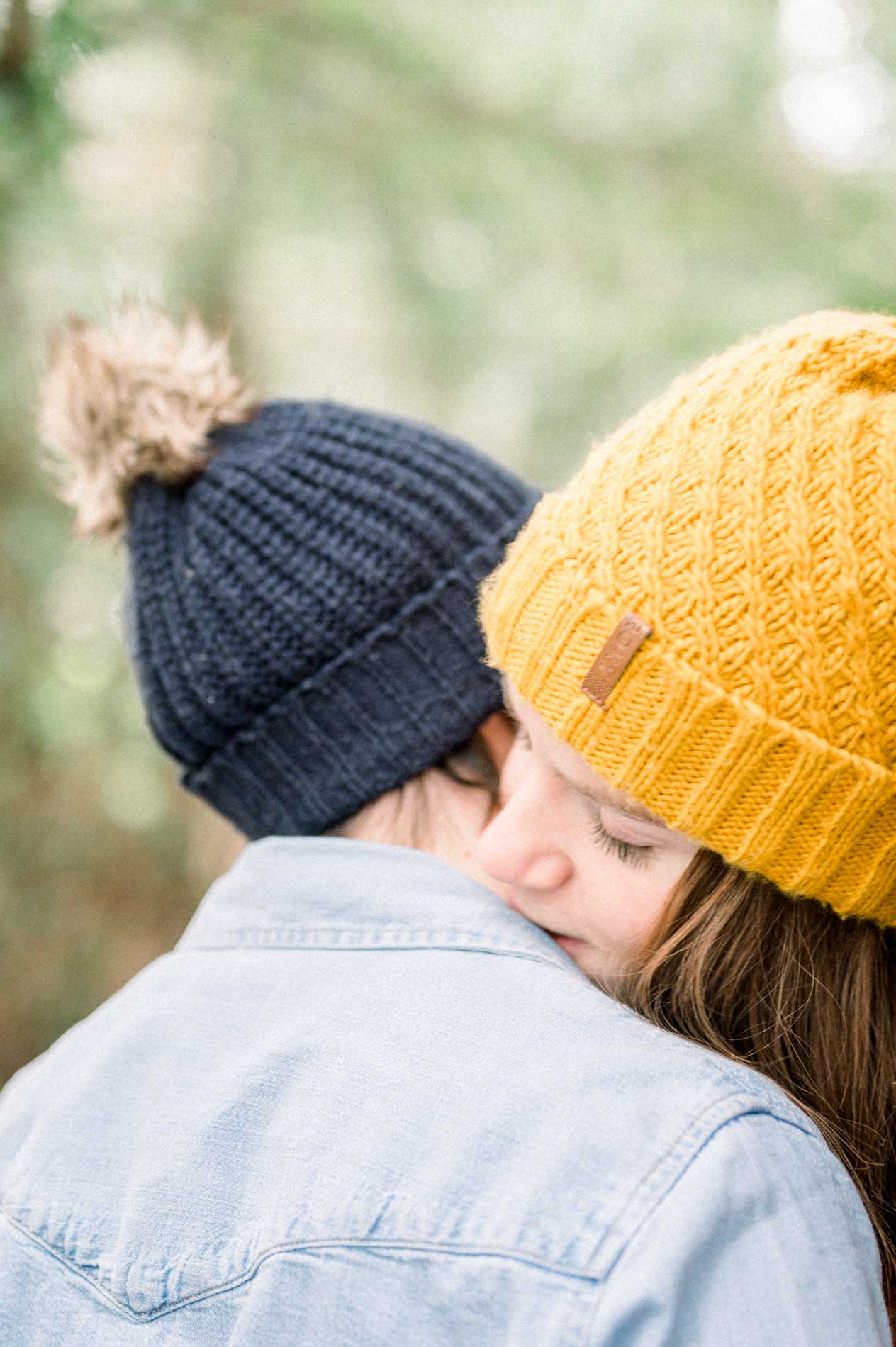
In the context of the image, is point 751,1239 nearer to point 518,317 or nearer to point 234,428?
point 234,428

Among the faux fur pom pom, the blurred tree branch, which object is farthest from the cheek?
the blurred tree branch

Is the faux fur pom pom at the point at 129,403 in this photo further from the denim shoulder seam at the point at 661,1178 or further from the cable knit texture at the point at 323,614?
the denim shoulder seam at the point at 661,1178

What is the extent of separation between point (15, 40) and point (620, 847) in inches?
65.3

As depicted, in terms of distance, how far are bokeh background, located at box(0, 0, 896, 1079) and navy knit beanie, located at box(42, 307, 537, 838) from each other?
810 millimetres

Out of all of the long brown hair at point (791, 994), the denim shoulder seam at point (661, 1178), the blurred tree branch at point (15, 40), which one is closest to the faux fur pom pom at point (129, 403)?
the blurred tree branch at point (15, 40)

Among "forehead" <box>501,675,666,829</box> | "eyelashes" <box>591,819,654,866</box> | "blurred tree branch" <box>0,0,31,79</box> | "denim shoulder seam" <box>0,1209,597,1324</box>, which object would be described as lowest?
"denim shoulder seam" <box>0,1209,597,1324</box>

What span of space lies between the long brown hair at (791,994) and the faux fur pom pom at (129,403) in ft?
3.52

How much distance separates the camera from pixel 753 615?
3.66 feet

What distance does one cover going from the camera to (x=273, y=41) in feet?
8.27

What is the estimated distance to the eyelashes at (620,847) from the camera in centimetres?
131

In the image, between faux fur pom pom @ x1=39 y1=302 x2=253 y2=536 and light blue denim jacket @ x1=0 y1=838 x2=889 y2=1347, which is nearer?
light blue denim jacket @ x1=0 y1=838 x2=889 y2=1347

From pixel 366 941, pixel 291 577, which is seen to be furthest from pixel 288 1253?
pixel 291 577

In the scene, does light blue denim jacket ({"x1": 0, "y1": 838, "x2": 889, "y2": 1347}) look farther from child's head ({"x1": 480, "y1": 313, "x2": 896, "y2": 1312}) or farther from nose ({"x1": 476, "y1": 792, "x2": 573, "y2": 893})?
child's head ({"x1": 480, "y1": 313, "x2": 896, "y2": 1312})

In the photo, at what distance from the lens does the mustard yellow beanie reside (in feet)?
3.63
